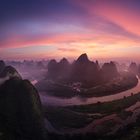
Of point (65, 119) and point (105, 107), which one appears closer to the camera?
point (65, 119)

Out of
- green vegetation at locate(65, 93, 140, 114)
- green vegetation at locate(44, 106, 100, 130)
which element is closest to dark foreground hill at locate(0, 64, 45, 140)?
green vegetation at locate(44, 106, 100, 130)

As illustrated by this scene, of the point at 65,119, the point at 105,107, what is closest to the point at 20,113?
the point at 65,119

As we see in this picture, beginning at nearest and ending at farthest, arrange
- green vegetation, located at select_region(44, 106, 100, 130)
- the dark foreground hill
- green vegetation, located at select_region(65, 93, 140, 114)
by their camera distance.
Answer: the dark foreground hill
green vegetation, located at select_region(44, 106, 100, 130)
green vegetation, located at select_region(65, 93, 140, 114)

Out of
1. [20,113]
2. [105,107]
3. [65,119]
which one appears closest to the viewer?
[20,113]

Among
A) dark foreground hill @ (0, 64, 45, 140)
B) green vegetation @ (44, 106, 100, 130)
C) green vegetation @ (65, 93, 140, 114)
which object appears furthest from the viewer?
green vegetation @ (65, 93, 140, 114)

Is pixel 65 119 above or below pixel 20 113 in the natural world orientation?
below

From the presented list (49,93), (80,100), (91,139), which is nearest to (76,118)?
(91,139)

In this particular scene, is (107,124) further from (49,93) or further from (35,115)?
(49,93)

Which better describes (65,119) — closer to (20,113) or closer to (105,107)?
(20,113)

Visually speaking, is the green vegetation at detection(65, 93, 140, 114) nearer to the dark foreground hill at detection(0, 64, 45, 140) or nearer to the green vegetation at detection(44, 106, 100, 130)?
the green vegetation at detection(44, 106, 100, 130)

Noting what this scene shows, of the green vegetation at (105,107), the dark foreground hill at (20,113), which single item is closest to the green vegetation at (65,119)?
the dark foreground hill at (20,113)

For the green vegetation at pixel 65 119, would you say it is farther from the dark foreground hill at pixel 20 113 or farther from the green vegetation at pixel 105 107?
the green vegetation at pixel 105 107
